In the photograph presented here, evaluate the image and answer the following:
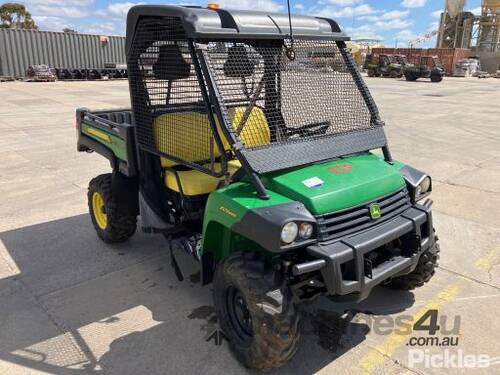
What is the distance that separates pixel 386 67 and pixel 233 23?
1284 inches

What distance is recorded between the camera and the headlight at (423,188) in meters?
3.14

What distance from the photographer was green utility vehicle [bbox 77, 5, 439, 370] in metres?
2.52

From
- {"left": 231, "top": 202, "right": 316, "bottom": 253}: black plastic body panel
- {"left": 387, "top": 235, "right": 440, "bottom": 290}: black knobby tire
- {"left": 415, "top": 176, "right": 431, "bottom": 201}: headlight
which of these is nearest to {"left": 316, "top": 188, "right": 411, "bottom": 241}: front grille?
{"left": 231, "top": 202, "right": 316, "bottom": 253}: black plastic body panel

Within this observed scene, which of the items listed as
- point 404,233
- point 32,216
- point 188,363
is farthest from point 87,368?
point 32,216

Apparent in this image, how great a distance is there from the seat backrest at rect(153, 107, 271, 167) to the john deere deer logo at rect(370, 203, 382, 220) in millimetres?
857

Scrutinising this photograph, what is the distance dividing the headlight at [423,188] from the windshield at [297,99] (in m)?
0.41

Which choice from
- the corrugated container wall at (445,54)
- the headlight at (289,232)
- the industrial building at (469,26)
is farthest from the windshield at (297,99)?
the industrial building at (469,26)

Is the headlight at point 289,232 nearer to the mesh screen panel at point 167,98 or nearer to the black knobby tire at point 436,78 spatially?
the mesh screen panel at point 167,98

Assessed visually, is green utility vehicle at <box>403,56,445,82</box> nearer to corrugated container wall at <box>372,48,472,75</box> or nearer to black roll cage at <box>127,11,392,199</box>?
corrugated container wall at <box>372,48,472,75</box>

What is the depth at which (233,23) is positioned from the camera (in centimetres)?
286

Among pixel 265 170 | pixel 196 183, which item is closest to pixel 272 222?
pixel 265 170

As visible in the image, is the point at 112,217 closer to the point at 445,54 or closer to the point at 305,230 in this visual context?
the point at 305,230

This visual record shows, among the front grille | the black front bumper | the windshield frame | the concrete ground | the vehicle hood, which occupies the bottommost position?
the concrete ground

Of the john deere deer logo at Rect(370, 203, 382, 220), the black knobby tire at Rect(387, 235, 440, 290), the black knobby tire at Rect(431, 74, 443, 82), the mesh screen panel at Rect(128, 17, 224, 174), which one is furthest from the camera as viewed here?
the black knobby tire at Rect(431, 74, 443, 82)
